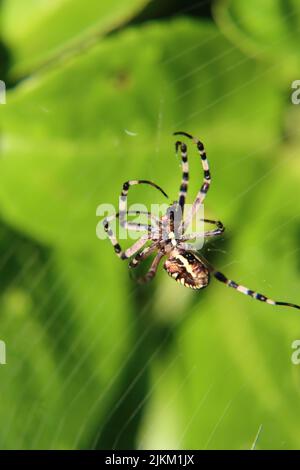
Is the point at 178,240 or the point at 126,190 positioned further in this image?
the point at 178,240

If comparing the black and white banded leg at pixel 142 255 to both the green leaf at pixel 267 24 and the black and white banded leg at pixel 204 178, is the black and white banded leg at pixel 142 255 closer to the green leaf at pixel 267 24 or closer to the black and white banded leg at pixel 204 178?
the black and white banded leg at pixel 204 178

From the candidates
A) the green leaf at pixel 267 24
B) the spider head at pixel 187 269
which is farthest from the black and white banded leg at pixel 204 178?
the green leaf at pixel 267 24

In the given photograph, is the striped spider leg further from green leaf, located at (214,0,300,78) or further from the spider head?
green leaf, located at (214,0,300,78)

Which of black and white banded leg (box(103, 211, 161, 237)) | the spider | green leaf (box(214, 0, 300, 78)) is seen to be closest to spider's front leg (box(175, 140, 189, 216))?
the spider

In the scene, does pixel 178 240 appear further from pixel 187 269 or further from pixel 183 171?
pixel 183 171

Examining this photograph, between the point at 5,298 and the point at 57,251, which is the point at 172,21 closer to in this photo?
the point at 57,251

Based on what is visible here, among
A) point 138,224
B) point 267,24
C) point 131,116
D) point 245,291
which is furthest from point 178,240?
point 267,24

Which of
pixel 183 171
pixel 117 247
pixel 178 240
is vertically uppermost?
pixel 183 171
